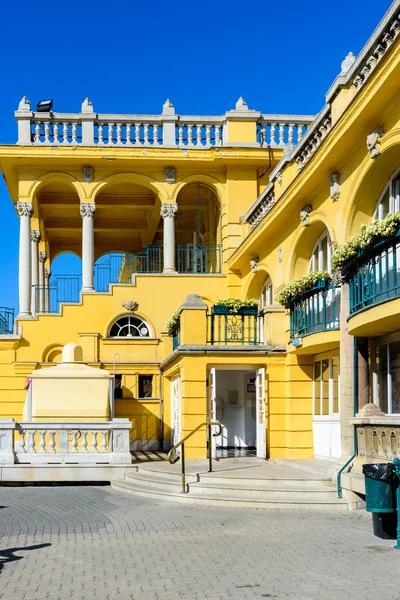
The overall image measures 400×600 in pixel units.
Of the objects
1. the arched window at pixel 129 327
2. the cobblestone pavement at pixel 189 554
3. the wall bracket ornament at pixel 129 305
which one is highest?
the wall bracket ornament at pixel 129 305

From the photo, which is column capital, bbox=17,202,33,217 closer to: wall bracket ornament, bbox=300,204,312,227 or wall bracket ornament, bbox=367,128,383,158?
wall bracket ornament, bbox=300,204,312,227

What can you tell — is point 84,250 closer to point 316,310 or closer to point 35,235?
point 35,235

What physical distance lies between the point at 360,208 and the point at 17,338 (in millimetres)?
13211

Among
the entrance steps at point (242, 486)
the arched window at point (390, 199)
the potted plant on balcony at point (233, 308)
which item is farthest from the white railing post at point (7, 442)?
the arched window at point (390, 199)

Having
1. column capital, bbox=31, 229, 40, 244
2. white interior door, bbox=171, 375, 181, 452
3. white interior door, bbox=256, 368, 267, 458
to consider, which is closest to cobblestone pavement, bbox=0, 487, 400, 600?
white interior door, bbox=256, 368, 267, 458

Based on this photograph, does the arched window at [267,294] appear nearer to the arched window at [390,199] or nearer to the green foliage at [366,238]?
the arched window at [390,199]

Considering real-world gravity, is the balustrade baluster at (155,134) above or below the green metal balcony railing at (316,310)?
above

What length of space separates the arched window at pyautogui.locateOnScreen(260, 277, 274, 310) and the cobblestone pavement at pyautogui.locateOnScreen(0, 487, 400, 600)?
9467mm

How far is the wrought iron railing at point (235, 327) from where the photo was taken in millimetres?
18078

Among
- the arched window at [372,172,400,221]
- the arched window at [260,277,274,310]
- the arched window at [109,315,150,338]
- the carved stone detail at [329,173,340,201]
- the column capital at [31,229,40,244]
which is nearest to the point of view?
the arched window at [372,172,400,221]

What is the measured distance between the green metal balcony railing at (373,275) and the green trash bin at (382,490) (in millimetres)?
2554

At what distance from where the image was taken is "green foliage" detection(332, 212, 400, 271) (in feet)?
36.4

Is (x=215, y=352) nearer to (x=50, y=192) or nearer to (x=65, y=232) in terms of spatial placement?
(x=50, y=192)

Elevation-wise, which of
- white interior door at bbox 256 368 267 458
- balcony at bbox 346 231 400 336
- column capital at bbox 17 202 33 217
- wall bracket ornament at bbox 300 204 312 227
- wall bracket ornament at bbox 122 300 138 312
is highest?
column capital at bbox 17 202 33 217
